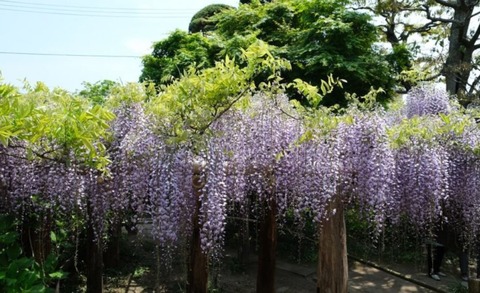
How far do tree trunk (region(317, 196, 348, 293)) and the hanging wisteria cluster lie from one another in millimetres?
300

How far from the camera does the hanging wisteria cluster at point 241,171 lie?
4.60 m

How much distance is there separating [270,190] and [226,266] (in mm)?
3717

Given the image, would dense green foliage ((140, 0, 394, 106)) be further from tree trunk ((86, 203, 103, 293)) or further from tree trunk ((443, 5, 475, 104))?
tree trunk ((443, 5, 475, 104))

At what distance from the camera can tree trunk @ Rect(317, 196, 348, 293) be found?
17.7ft

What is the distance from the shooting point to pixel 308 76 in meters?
9.10

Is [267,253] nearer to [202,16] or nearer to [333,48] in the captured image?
[333,48]

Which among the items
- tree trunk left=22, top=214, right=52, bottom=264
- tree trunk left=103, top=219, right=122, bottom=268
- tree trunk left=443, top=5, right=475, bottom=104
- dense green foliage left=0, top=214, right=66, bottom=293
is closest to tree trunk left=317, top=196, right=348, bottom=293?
dense green foliage left=0, top=214, right=66, bottom=293

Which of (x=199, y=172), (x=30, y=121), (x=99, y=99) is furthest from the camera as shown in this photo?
(x=99, y=99)

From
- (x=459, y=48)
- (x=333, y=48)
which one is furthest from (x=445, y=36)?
(x=333, y=48)

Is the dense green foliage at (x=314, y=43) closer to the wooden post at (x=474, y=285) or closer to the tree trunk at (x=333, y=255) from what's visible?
the tree trunk at (x=333, y=255)

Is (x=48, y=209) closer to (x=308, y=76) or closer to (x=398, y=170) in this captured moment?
(x=398, y=170)

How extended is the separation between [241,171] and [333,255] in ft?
4.99

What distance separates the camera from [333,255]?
17.8 ft

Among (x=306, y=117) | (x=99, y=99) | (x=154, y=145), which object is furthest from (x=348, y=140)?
(x=99, y=99)
